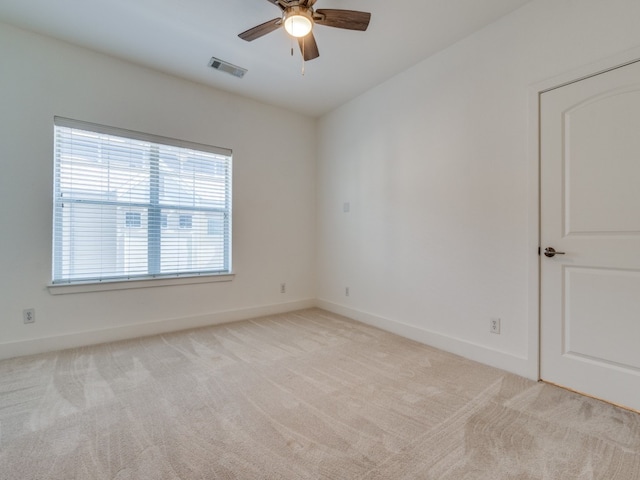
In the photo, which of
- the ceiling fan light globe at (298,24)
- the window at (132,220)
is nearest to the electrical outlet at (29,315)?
the window at (132,220)

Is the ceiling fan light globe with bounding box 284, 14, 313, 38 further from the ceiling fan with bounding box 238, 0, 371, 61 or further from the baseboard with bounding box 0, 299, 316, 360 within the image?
the baseboard with bounding box 0, 299, 316, 360

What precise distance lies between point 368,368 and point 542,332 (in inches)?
52.2

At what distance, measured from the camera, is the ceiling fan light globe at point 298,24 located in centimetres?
190

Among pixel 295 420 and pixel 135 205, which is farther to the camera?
pixel 135 205

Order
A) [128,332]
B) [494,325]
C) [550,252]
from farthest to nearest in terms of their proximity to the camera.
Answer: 1. [128,332]
2. [494,325]
3. [550,252]

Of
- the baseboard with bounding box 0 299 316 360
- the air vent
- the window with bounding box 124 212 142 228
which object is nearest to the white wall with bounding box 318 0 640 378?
the baseboard with bounding box 0 299 316 360

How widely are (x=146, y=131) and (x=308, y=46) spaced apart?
1981mm

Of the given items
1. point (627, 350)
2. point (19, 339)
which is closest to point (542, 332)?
point (627, 350)

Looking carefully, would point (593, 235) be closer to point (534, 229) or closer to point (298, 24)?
point (534, 229)

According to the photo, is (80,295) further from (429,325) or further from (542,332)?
(542,332)

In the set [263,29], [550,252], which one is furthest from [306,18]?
[550,252]

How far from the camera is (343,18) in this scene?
6.48 feet

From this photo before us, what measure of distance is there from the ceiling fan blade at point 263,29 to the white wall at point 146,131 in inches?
48.0

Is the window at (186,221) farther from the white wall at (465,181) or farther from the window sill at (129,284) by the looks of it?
the white wall at (465,181)
